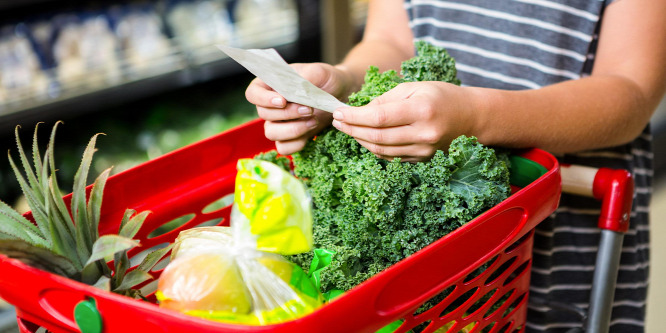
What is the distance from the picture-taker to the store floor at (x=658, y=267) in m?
2.30

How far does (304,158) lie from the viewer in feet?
3.09

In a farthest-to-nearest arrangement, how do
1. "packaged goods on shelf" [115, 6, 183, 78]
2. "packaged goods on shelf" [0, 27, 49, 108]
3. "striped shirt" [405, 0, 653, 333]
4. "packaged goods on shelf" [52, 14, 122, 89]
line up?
"packaged goods on shelf" [115, 6, 183, 78]
"packaged goods on shelf" [52, 14, 122, 89]
"packaged goods on shelf" [0, 27, 49, 108]
"striped shirt" [405, 0, 653, 333]

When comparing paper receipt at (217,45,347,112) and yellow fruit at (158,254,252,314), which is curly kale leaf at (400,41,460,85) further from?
yellow fruit at (158,254,252,314)

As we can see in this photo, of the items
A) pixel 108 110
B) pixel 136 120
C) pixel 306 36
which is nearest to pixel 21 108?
pixel 108 110

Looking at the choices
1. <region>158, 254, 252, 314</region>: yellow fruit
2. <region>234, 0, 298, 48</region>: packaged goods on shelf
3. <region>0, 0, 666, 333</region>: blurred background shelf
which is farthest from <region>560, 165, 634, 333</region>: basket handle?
<region>234, 0, 298, 48</region>: packaged goods on shelf

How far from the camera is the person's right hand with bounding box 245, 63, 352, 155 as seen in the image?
86cm

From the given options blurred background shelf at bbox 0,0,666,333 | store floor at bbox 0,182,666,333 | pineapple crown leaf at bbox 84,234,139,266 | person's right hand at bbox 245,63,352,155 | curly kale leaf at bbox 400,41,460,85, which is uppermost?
curly kale leaf at bbox 400,41,460,85

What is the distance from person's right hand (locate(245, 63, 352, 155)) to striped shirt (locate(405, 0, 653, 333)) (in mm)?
390

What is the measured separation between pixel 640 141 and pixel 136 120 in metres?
1.74

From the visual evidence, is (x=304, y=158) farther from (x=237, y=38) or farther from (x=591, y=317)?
(x=237, y=38)

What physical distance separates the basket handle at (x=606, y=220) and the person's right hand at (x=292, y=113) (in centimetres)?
38

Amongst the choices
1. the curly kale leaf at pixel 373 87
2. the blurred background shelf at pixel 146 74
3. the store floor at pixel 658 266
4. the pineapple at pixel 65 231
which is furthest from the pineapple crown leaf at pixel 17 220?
the store floor at pixel 658 266

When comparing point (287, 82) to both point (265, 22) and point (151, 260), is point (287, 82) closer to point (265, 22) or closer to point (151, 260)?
point (151, 260)

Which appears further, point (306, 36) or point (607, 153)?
point (306, 36)
